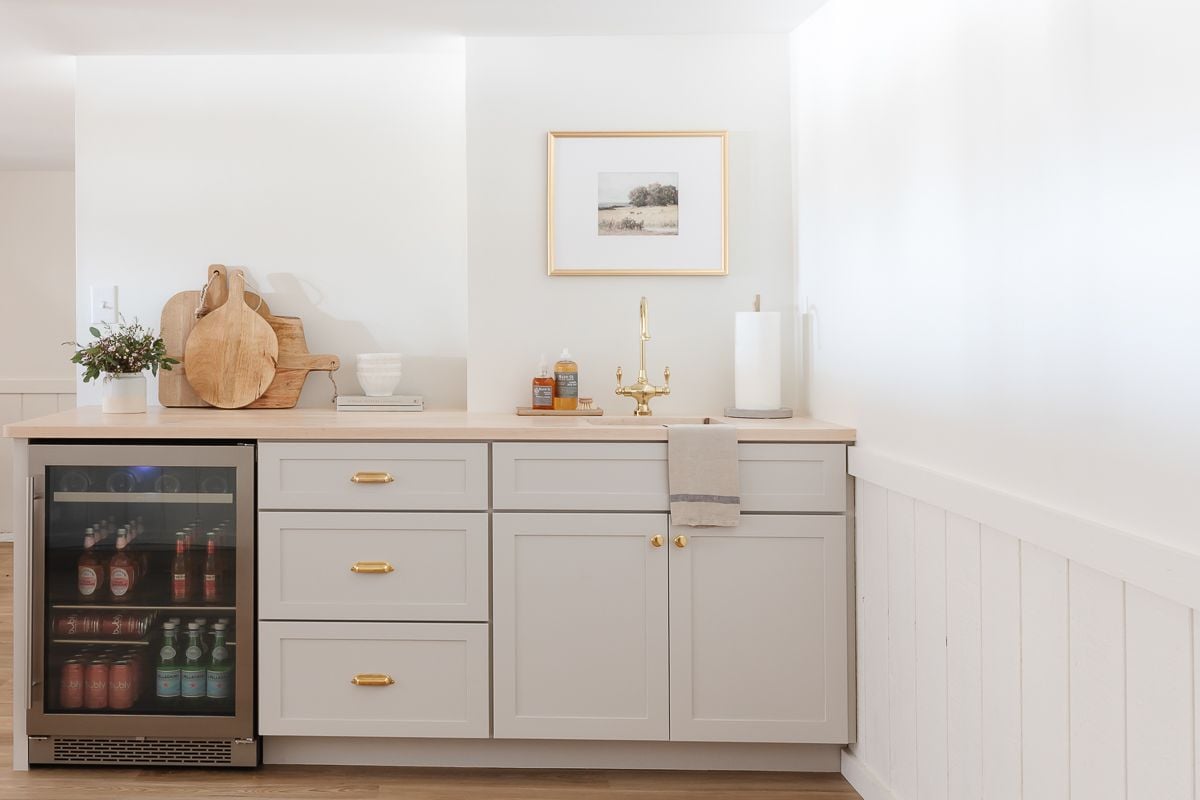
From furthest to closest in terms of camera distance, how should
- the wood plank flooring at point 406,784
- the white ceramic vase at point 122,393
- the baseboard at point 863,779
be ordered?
1. the white ceramic vase at point 122,393
2. the wood plank flooring at point 406,784
3. the baseboard at point 863,779

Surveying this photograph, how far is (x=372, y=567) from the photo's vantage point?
2.48 metres

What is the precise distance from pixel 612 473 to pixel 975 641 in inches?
38.1

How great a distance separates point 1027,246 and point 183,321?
8.34 feet

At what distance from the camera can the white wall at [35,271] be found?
5.06 meters

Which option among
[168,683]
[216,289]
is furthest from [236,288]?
[168,683]

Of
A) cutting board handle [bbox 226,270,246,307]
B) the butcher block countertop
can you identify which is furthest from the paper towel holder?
cutting board handle [bbox 226,270,246,307]

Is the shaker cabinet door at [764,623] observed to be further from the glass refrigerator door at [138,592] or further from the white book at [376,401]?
the glass refrigerator door at [138,592]

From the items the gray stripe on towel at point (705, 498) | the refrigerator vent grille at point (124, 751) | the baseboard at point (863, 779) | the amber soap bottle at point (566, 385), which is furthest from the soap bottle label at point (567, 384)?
the refrigerator vent grille at point (124, 751)

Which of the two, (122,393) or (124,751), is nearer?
(124,751)

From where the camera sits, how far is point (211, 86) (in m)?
3.15

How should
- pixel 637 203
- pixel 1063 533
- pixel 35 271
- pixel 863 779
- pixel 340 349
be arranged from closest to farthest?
pixel 1063 533 < pixel 863 779 < pixel 637 203 < pixel 340 349 < pixel 35 271

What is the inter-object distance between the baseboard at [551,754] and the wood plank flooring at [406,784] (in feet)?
0.07

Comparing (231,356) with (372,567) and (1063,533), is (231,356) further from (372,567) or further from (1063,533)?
(1063,533)

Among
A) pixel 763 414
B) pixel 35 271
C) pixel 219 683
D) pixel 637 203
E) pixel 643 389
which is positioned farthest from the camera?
pixel 35 271
